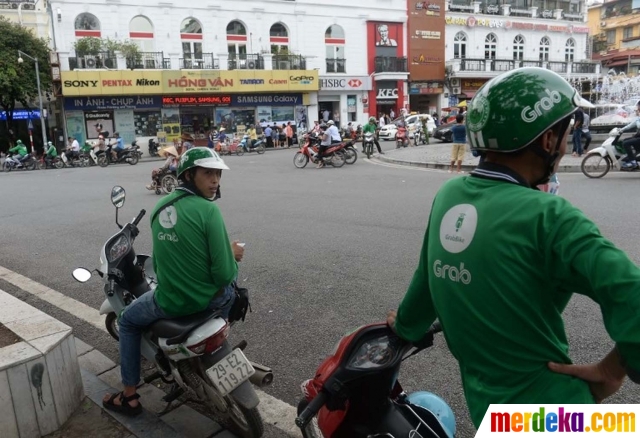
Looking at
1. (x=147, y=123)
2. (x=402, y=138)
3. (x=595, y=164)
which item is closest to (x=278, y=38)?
(x=147, y=123)

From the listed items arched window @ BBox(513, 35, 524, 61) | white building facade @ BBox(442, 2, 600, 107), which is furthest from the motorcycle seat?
arched window @ BBox(513, 35, 524, 61)

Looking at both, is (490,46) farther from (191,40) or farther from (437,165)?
(437,165)

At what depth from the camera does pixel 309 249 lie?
21.6ft

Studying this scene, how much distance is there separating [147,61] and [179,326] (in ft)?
102

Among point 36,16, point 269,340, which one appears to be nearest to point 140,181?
point 269,340

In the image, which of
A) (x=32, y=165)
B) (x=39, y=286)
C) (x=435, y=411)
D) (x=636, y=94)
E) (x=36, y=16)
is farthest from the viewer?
(x=36, y=16)

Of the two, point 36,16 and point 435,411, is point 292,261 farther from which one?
point 36,16

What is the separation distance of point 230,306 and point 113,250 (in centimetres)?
91

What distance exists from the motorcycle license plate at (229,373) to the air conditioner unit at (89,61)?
99.6ft

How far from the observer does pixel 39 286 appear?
5.70m

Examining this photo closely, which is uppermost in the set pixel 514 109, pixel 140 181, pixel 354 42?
pixel 354 42

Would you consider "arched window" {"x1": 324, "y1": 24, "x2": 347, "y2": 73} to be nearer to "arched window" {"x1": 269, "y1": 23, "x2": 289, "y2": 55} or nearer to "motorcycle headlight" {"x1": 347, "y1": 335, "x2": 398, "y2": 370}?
"arched window" {"x1": 269, "y1": 23, "x2": 289, "y2": 55}

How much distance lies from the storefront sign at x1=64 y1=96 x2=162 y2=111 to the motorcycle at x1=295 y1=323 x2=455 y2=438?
104ft

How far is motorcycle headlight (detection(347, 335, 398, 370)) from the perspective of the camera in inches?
68.0
